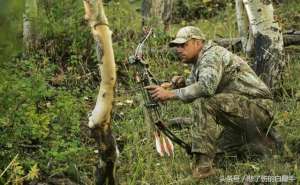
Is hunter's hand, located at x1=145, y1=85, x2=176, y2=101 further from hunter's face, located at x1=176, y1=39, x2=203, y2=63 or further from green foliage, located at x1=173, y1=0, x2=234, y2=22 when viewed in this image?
green foliage, located at x1=173, y1=0, x2=234, y2=22

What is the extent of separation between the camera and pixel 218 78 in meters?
5.00

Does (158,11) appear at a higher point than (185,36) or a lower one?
higher

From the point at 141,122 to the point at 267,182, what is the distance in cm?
192

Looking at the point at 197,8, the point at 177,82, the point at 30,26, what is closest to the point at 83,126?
the point at 177,82

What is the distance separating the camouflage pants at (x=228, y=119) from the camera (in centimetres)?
512

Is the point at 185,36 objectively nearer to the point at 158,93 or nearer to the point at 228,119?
the point at 158,93

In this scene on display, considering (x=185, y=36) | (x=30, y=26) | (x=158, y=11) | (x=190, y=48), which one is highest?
(x=158, y=11)

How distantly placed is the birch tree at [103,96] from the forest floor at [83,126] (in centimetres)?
30

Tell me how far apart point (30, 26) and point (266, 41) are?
132 inches

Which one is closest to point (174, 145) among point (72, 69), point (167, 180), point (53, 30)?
point (167, 180)

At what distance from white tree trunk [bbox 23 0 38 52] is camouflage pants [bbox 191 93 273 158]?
3543 mm

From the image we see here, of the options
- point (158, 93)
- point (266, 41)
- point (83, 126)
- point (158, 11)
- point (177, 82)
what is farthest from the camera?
point (158, 11)

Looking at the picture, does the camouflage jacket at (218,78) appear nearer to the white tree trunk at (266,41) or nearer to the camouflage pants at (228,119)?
the camouflage pants at (228,119)

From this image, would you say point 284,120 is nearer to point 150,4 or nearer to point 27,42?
point 27,42
